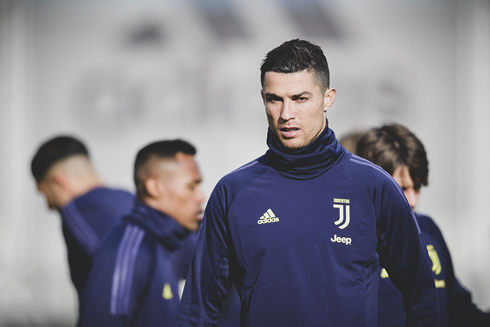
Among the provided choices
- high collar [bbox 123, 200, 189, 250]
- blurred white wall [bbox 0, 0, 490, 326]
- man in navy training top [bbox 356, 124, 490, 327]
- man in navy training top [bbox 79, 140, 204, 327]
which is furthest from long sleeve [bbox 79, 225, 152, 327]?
blurred white wall [bbox 0, 0, 490, 326]

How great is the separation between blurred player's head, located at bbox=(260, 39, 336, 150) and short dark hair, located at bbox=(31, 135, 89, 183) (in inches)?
108

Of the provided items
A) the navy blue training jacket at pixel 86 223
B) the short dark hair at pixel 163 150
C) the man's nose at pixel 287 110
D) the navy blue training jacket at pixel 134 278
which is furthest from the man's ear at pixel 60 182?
the man's nose at pixel 287 110

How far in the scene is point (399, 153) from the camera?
2.47m

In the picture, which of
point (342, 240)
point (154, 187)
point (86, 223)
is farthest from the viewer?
point (86, 223)

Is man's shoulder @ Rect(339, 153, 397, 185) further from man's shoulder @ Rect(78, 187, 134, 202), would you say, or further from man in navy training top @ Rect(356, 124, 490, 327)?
man's shoulder @ Rect(78, 187, 134, 202)

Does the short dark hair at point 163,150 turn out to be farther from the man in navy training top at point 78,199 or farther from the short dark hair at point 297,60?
the short dark hair at point 297,60

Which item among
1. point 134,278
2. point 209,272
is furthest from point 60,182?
point 209,272

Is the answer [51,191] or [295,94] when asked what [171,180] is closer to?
[51,191]

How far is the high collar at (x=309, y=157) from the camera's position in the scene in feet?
5.77

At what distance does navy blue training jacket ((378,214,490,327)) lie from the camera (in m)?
2.29

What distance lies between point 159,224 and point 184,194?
1.17ft

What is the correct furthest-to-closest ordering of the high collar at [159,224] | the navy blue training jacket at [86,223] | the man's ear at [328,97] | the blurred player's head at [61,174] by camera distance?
1. the blurred player's head at [61,174]
2. the navy blue training jacket at [86,223]
3. the high collar at [159,224]
4. the man's ear at [328,97]

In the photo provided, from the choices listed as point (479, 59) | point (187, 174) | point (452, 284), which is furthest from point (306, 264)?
point (479, 59)

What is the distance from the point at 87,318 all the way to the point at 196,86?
3.89 meters
